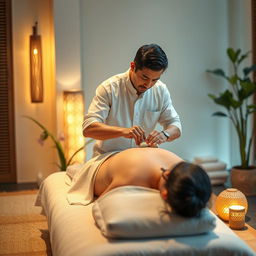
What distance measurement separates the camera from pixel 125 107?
2.98 m

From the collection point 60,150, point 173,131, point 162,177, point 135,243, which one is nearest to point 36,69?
point 60,150

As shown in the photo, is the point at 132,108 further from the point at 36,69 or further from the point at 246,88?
the point at 36,69

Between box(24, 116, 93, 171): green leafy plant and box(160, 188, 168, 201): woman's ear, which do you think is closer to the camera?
box(160, 188, 168, 201): woman's ear

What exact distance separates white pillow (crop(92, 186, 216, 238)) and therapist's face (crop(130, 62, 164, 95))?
2.46ft

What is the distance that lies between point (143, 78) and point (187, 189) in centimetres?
93

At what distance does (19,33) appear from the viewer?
510cm

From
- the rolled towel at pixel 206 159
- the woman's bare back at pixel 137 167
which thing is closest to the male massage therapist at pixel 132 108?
the woman's bare back at pixel 137 167

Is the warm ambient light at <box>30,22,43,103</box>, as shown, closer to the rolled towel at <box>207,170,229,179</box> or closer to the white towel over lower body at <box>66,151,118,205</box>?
the rolled towel at <box>207,170,229,179</box>

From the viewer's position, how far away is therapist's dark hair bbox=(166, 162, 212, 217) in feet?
6.57

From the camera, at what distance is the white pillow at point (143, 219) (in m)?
2.04

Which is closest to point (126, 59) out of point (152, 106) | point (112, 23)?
point (112, 23)

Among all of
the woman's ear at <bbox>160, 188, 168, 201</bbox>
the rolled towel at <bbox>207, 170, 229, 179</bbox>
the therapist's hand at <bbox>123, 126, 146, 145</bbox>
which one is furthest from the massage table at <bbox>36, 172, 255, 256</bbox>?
the rolled towel at <bbox>207, 170, 229, 179</bbox>

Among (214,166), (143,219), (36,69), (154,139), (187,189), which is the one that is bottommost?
(214,166)

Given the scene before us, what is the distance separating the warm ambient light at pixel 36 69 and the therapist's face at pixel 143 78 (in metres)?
2.35
